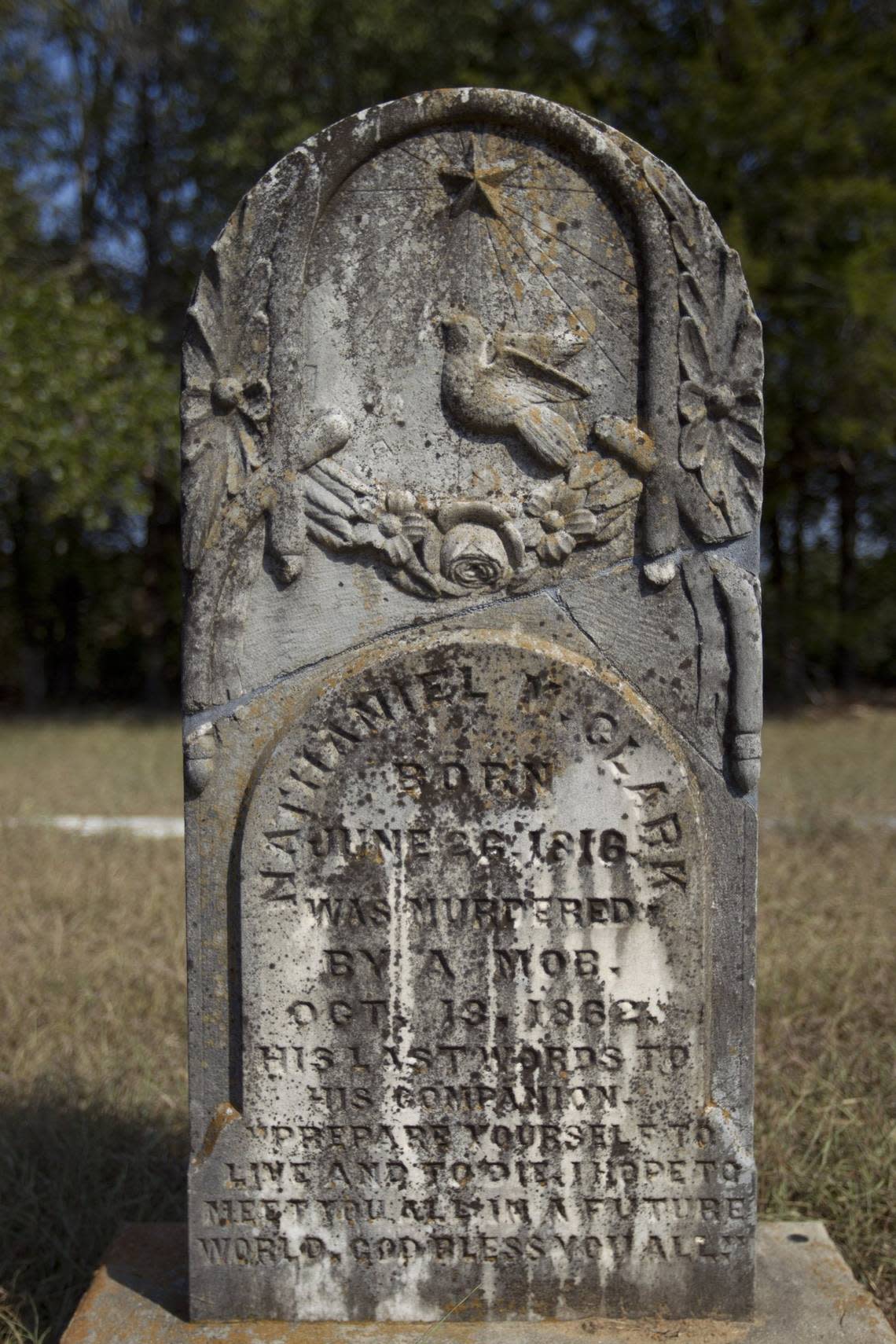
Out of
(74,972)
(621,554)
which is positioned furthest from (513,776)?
(74,972)

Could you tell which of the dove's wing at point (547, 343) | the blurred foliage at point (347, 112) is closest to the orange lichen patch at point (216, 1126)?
the dove's wing at point (547, 343)

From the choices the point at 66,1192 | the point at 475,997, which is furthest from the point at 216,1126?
the point at 66,1192

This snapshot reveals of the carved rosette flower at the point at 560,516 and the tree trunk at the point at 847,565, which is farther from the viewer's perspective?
the tree trunk at the point at 847,565

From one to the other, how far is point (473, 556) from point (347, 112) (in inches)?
470

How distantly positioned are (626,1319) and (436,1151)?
463 mm

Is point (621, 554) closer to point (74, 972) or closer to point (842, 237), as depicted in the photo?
point (74, 972)

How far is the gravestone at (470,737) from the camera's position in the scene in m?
2.19

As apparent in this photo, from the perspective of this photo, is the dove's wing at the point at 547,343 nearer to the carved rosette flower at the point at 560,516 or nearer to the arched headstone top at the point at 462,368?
the arched headstone top at the point at 462,368

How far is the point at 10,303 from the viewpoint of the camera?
32.4 ft

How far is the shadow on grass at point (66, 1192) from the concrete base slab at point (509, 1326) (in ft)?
1.03

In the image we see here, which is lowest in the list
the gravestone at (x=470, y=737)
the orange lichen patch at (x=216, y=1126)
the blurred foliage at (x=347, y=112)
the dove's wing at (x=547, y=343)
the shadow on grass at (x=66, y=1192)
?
the shadow on grass at (x=66, y=1192)

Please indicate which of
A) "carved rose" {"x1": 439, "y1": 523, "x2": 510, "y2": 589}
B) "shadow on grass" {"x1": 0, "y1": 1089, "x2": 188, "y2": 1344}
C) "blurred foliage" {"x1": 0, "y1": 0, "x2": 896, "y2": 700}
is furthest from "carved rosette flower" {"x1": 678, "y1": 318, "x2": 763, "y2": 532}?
"blurred foliage" {"x1": 0, "y1": 0, "x2": 896, "y2": 700}

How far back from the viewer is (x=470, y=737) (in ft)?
7.30

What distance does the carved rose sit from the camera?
2195mm
